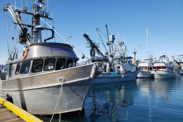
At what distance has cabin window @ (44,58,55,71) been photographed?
756 cm

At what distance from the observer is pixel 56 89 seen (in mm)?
6613

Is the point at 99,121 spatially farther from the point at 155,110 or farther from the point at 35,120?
the point at 155,110

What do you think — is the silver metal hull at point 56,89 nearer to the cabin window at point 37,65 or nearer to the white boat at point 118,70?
the cabin window at point 37,65

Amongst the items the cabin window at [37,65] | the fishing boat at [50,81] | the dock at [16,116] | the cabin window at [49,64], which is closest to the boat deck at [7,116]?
the dock at [16,116]

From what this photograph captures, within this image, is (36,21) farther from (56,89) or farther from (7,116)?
(7,116)

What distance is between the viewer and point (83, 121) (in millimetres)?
7246

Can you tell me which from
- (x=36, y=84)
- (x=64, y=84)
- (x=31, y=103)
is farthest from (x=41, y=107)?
(x=64, y=84)

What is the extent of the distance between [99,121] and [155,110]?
14.6 feet

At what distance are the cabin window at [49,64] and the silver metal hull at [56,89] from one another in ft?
3.02

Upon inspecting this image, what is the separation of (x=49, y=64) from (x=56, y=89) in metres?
1.76

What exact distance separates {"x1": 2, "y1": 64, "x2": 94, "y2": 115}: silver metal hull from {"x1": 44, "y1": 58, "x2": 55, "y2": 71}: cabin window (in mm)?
920

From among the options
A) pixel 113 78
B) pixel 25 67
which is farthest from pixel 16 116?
pixel 113 78

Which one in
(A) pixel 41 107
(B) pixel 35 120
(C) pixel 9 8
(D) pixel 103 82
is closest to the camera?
(B) pixel 35 120

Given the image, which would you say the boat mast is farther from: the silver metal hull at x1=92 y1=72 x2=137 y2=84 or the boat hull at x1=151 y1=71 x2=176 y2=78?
the boat hull at x1=151 y1=71 x2=176 y2=78
